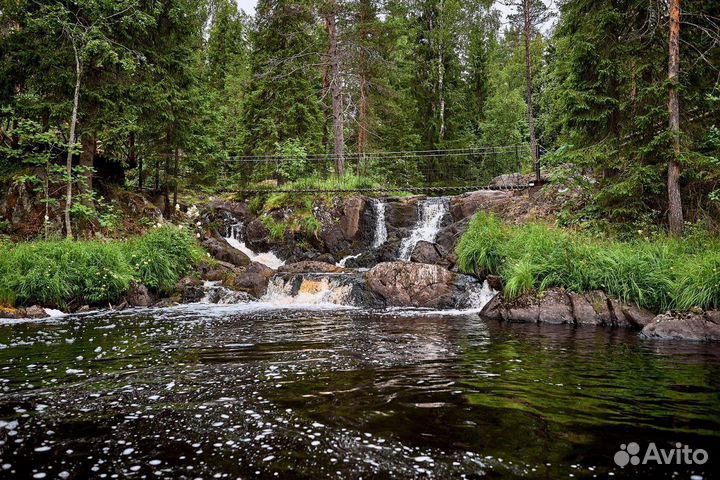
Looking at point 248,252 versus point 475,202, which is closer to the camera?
point 475,202

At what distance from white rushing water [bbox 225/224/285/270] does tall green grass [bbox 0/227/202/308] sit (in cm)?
453

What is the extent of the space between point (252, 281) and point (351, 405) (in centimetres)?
1007

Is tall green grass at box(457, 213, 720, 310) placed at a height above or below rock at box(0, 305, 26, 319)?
above

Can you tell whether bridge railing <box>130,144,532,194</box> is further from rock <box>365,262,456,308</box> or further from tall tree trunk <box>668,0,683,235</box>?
tall tree trunk <box>668,0,683,235</box>

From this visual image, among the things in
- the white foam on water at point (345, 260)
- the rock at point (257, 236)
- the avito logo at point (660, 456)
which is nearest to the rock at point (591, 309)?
the avito logo at point (660, 456)

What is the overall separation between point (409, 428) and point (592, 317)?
6784 mm

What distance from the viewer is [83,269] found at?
1136 centimetres

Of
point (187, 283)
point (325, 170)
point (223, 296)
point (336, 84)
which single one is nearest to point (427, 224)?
point (325, 170)

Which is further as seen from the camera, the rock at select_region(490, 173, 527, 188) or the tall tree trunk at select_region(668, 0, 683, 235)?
the rock at select_region(490, 173, 527, 188)

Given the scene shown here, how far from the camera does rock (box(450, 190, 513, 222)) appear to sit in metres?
17.8

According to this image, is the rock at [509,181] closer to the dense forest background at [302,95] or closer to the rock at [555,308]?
the dense forest background at [302,95]

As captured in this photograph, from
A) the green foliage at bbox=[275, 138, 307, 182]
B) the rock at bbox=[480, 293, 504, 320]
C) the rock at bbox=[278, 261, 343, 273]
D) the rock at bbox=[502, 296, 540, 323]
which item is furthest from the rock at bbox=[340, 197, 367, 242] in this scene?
the rock at bbox=[502, 296, 540, 323]

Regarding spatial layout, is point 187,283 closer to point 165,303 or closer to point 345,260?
point 165,303

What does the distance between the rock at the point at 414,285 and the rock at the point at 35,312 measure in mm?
7761
